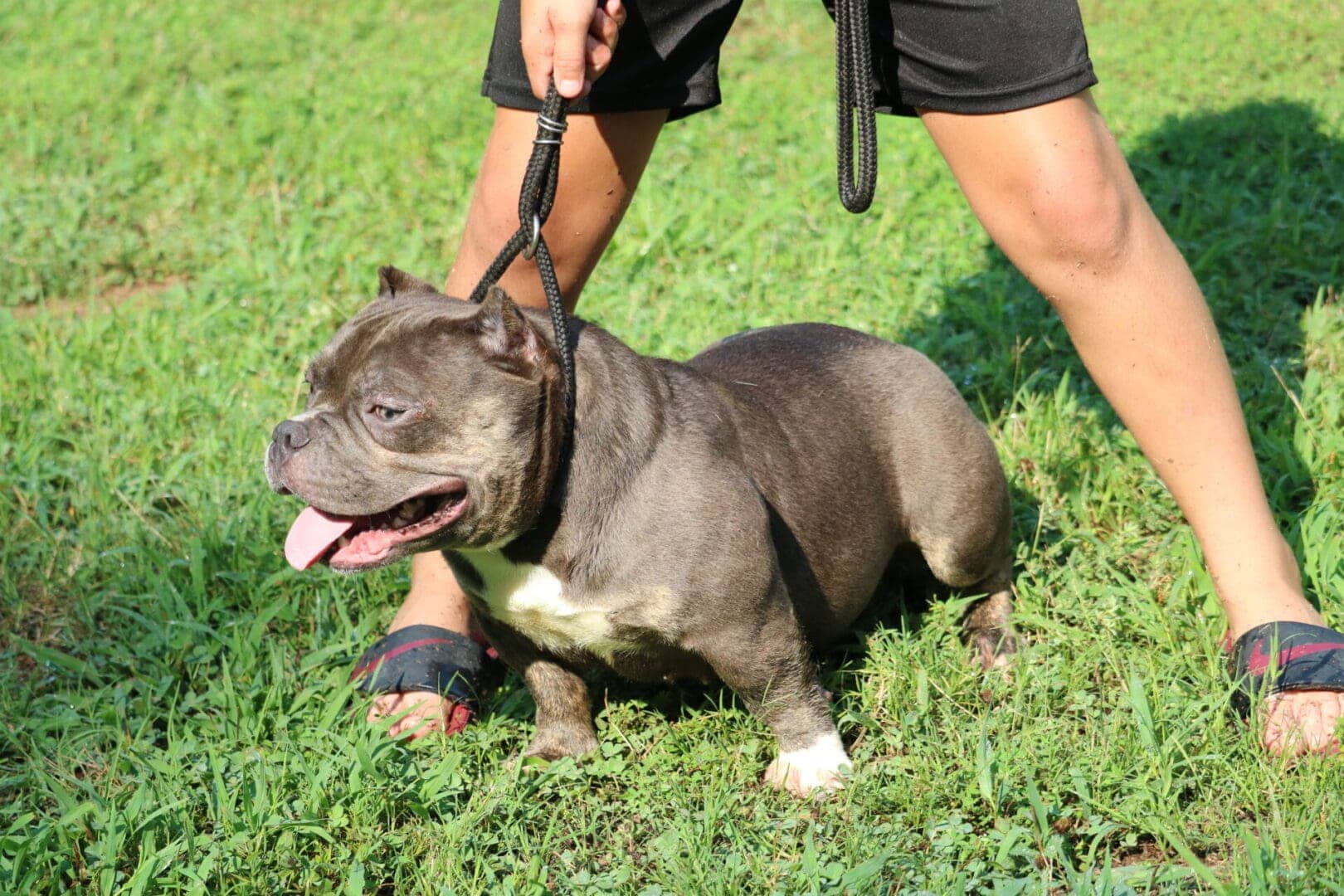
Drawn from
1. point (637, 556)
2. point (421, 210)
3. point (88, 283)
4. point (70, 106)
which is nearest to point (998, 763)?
point (637, 556)

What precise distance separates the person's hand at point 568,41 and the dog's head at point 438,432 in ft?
1.77

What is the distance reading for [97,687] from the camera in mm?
4039

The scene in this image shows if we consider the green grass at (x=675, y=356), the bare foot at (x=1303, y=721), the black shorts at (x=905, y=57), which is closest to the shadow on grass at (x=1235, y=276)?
the green grass at (x=675, y=356)

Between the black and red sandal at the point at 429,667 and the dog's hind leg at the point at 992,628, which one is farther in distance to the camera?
the dog's hind leg at the point at 992,628

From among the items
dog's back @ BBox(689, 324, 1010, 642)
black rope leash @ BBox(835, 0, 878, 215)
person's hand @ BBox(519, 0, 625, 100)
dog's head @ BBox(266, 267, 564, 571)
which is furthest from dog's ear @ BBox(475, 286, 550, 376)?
black rope leash @ BBox(835, 0, 878, 215)

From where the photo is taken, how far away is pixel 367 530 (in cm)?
321

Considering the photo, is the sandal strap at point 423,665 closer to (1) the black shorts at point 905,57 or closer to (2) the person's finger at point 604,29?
(1) the black shorts at point 905,57

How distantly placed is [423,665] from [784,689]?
3.41 feet

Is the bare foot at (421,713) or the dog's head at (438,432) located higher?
the dog's head at (438,432)

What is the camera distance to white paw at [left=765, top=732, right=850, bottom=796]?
134 inches

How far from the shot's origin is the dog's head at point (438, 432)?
119 inches

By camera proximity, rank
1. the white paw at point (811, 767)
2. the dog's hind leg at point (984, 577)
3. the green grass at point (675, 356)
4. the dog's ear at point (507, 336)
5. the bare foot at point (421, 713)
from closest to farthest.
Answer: the dog's ear at point (507, 336) < the green grass at point (675, 356) < the white paw at point (811, 767) < the bare foot at point (421, 713) < the dog's hind leg at point (984, 577)

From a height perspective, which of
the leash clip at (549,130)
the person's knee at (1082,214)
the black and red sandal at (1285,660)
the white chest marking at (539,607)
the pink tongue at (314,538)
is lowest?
the black and red sandal at (1285,660)

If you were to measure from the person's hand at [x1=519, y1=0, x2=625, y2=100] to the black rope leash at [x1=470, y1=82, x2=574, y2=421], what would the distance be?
53 mm
